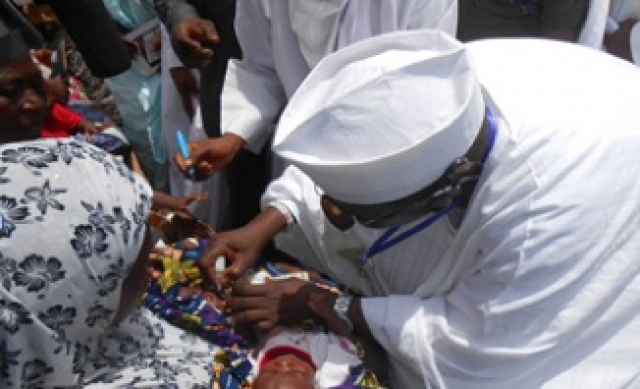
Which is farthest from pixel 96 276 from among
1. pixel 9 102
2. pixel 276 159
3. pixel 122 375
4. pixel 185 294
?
pixel 276 159

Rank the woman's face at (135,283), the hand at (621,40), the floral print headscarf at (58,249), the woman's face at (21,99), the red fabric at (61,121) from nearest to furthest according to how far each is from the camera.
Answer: the floral print headscarf at (58,249), the woman's face at (135,283), the woman's face at (21,99), the hand at (621,40), the red fabric at (61,121)

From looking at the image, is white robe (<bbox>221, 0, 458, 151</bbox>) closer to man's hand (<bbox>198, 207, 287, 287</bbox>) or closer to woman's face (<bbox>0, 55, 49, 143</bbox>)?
man's hand (<bbox>198, 207, 287, 287</bbox>)

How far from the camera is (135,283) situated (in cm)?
160

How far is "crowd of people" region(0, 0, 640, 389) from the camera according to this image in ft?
4.73

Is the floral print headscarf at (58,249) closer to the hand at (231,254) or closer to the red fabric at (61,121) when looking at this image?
the hand at (231,254)

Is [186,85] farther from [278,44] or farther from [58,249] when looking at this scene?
[58,249]

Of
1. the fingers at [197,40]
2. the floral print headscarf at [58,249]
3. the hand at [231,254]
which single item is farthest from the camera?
the fingers at [197,40]

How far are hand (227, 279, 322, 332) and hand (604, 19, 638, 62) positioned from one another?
145 cm

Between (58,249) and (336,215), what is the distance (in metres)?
0.78

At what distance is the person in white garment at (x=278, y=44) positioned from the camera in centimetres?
235

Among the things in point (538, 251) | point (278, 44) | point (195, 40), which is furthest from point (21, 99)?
point (538, 251)

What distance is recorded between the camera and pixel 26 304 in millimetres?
1346

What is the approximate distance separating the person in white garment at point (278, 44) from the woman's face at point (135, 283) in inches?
34.2

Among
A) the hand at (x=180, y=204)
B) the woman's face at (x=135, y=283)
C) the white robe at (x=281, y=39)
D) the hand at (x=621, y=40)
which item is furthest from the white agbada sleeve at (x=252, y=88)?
the hand at (x=621, y=40)
